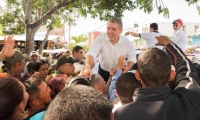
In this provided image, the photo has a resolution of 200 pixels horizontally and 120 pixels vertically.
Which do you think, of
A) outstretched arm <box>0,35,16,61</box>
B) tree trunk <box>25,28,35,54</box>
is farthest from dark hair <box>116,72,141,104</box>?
tree trunk <box>25,28,35,54</box>

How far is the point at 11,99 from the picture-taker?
65.7 inches

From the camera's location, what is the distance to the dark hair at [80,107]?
854 millimetres

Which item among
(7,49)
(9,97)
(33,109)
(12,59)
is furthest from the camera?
(12,59)

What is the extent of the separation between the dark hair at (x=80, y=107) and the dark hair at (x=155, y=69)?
0.82m

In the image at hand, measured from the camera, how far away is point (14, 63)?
380 centimetres

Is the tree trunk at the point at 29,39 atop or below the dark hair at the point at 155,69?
atop

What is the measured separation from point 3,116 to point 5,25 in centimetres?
1054

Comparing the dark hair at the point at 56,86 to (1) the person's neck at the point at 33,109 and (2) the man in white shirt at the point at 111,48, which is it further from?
(2) the man in white shirt at the point at 111,48

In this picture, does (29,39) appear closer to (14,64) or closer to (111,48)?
(14,64)

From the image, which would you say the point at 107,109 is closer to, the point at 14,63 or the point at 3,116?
the point at 3,116

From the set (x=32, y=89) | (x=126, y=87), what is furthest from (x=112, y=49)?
(x=32, y=89)

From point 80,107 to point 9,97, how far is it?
99 centimetres

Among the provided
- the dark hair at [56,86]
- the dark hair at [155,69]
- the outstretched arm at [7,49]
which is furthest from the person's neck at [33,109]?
the dark hair at [155,69]

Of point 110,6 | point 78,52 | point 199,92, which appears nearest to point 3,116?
point 199,92
